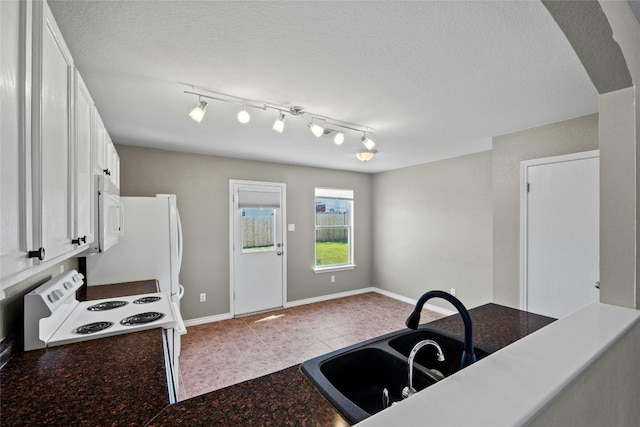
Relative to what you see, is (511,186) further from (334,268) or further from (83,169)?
(83,169)

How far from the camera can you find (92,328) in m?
1.56

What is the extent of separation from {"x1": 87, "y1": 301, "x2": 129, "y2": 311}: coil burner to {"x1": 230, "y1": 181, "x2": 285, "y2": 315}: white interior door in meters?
2.27

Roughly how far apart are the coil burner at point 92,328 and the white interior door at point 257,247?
8.73 feet

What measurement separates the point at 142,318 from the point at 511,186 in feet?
11.4

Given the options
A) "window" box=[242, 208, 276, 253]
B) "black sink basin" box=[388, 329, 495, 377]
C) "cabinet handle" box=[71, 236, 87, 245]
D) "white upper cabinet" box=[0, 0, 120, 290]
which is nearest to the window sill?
"window" box=[242, 208, 276, 253]

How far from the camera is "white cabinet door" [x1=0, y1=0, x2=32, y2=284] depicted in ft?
2.20

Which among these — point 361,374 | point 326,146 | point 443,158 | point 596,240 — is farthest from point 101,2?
point 443,158

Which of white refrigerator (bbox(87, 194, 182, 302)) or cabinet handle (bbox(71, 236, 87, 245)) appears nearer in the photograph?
cabinet handle (bbox(71, 236, 87, 245))

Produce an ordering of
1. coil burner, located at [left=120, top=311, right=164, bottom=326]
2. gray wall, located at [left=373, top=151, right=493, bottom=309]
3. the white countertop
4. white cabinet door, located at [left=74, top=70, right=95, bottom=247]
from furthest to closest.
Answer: gray wall, located at [left=373, top=151, right=493, bottom=309] < coil burner, located at [left=120, top=311, right=164, bottom=326] < white cabinet door, located at [left=74, top=70, right=95, bottom=247] < the white countertop

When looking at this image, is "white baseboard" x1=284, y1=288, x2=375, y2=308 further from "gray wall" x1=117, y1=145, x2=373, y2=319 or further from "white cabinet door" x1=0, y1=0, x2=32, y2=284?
"white cabinet door" x1=0, y1=0, x2=32, y2=284

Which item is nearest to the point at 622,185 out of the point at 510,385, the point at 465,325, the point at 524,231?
the point at 465,325

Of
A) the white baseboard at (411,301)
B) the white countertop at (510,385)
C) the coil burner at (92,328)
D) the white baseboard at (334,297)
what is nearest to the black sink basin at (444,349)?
the white countertop at (510,385)

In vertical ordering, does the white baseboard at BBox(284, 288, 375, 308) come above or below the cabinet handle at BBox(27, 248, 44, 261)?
below

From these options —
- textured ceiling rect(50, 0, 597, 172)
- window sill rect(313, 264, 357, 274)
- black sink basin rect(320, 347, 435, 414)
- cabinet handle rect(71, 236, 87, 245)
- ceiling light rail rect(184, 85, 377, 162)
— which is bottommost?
window sill rect(313, 264, 357, 274)
